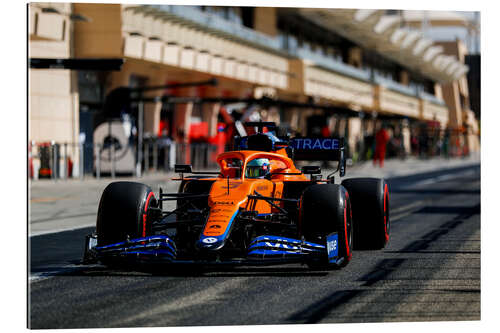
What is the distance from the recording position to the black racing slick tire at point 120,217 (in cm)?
899

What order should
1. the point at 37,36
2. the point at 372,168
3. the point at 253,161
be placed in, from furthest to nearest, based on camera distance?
the point at 372,168, the point at 37,36, the point at 253,161

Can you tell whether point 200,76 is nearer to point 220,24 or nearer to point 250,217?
point 220,24

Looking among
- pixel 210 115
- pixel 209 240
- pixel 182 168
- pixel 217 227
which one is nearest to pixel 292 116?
pixel 210 115

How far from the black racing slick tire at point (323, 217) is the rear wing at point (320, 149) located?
1.82 m

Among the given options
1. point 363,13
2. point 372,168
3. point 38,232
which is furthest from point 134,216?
point 363,13

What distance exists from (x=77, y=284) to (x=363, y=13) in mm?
34458

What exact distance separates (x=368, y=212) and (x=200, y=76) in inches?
728

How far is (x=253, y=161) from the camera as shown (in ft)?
32.7

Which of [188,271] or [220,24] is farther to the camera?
[220,24]

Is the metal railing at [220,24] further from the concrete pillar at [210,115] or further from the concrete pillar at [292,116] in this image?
the concrete pillar at [292,116]

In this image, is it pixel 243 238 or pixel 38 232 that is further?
pixel 38 232

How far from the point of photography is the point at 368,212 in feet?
33.9

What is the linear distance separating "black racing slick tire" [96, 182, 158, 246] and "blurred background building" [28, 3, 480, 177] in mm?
3422
